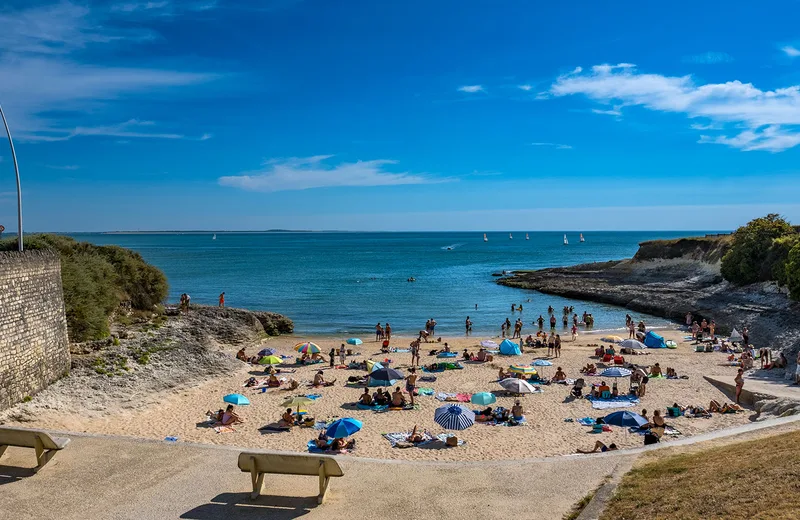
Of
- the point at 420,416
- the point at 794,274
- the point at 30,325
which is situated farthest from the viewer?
the point at 794,274

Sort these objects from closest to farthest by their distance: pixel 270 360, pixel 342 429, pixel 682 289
A: pixel 342 429 < pixel 270 360 < pixel 682 289

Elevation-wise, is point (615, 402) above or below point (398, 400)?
below

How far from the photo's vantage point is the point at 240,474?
34.8 ft

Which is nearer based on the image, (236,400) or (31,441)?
(31,441)

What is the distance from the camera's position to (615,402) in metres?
19.7

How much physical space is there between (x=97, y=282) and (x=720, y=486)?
23604mm

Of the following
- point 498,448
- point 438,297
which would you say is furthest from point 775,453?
point 438,297

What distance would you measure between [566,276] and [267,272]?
43710mm

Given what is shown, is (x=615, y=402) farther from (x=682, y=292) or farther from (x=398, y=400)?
(x=682, y=292)

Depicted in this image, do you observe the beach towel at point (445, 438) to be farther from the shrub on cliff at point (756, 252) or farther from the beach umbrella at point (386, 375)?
the shrub on cliff at point (756, 252)

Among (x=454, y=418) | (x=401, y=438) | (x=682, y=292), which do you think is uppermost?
(x=682, y=292)

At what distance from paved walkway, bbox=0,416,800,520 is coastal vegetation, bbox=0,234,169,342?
408 inches

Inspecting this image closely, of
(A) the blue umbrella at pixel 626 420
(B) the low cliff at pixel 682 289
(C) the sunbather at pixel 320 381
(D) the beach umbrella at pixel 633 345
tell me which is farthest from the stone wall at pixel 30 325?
(B) the low cliff at pixel 682 289

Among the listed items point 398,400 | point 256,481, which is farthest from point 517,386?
point 256,481
